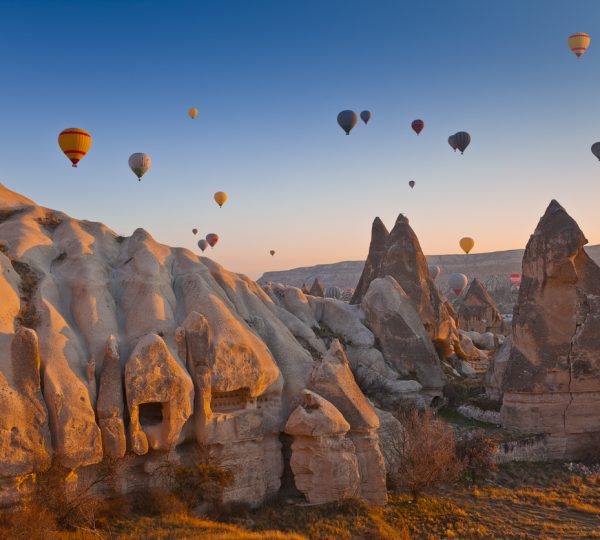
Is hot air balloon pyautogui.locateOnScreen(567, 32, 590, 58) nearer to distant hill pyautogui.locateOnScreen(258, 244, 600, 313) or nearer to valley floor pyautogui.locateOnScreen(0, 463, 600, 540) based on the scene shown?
valley floor pyautogui.locateOnScreen(0, 463, 600, 540)

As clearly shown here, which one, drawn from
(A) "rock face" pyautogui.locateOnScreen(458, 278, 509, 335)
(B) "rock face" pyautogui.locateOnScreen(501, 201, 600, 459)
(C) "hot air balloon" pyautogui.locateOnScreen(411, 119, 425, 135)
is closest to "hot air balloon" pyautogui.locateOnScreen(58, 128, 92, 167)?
(B) "rock face" pyautogui.locateOnScreen(501, 201, 600, 459)

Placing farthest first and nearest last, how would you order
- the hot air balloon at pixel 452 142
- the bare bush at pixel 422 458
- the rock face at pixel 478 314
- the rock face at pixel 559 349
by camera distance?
the rock face at pixel 478 314 < the hot air balloon at pixel 452 142 < the rock face at pixel 559 349 < the bare bush at pixel 422 458

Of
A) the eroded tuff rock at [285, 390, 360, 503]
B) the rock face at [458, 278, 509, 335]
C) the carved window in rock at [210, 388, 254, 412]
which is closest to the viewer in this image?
the eroded tuff rock at [285, 390, 360, 503]

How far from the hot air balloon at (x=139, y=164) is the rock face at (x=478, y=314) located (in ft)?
89.2

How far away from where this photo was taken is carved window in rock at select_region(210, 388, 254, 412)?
1468 cm

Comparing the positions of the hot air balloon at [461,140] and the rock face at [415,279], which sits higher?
the hot air balloon at [461,140]

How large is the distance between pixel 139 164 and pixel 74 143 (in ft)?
16.4

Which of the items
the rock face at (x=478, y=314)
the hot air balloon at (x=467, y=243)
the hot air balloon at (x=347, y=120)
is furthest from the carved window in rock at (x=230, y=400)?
the hot air balloon at (x=467, y=243)

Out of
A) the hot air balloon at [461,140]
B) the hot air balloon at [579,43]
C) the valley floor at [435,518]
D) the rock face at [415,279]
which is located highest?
the hot air balloon at [579,43]

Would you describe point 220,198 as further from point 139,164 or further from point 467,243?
point 467,243

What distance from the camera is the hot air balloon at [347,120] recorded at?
32.9 m

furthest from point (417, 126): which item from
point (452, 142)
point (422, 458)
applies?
point (422, 458)

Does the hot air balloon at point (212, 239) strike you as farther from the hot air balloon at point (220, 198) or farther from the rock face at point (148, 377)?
the rock face at point (148, 377)

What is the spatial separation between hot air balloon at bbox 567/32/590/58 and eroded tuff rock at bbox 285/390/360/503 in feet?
84.6
